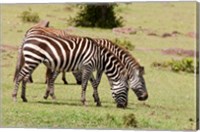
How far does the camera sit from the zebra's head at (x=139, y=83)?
8234 mm

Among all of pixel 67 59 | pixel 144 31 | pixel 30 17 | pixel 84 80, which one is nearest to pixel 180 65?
pixel 144 31

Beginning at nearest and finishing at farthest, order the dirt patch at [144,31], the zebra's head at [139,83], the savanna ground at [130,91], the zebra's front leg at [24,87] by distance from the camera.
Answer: the savanna ground at [130,91] → the dirt patch at [144,31] → the zebra's head at [139,83] → the zebra's front leg at [24,87]

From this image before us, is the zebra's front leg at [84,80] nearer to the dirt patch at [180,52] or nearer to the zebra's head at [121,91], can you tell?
the zebra's head at [121,91]

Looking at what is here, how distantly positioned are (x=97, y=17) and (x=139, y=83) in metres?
0.93

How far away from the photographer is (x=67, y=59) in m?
8.48

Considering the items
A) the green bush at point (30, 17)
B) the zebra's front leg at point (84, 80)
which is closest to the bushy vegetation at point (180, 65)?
the zebra's front leg at point (84, 80)

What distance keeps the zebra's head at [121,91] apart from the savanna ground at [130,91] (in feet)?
0.21

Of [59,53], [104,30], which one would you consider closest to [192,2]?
[104,30]

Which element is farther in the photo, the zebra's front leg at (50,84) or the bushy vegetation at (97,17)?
the zebra's front leg at (50,84)

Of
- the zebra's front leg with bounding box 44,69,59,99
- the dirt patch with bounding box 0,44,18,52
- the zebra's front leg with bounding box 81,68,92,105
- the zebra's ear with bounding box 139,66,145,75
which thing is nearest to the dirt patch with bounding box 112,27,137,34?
the zebra's ear with bounding box 139,66,145,75

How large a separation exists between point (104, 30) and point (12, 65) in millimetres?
1160

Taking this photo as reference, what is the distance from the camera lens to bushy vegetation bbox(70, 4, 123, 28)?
826cm

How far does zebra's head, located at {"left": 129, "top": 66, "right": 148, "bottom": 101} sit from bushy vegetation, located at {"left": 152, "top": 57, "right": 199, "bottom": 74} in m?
0.19

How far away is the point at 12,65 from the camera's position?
8461 millimetres
